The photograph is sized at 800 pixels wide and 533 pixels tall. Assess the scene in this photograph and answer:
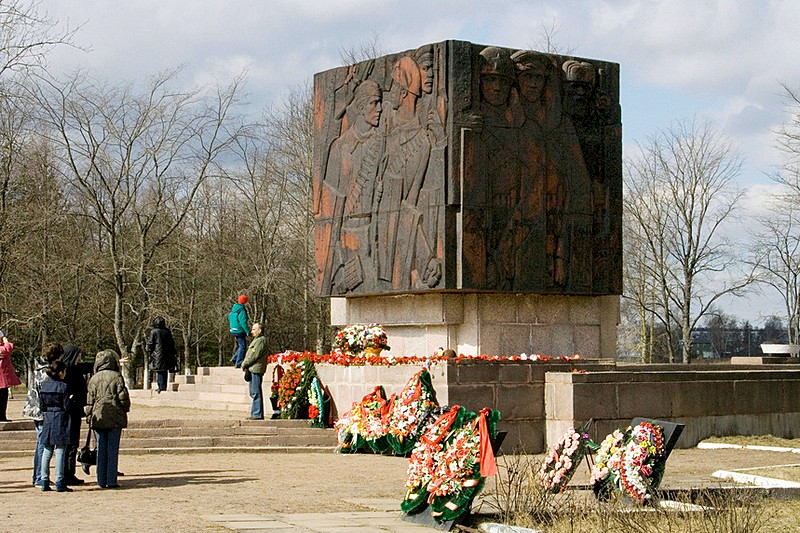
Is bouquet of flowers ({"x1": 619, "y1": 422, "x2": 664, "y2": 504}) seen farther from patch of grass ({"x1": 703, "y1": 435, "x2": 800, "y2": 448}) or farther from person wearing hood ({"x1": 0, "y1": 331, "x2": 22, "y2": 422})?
person wearing hood ({"x1": 0, "y1": 331, "x2": 22, "y2": 422})

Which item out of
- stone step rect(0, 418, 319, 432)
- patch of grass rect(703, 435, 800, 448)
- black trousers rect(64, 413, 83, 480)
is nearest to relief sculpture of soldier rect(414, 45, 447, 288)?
stone step rect(0, 418, 319, 432)

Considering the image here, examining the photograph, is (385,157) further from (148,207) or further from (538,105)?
(148,207)

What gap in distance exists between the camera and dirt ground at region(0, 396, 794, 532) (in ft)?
39.5

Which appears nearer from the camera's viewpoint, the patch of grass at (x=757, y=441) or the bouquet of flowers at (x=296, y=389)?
the patch of grass at (x=757, y=441)

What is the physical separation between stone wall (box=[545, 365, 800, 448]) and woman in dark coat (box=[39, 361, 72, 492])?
27.1 ft

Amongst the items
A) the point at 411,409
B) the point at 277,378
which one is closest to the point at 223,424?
the point at 277,378

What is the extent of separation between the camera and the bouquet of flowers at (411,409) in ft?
63.0

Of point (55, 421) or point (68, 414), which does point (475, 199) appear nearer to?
point (68, 414)

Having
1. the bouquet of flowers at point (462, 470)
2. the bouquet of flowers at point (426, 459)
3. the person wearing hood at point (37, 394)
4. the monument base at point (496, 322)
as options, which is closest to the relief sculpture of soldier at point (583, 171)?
the monument base at point (496, 322)

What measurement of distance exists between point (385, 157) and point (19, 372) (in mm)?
30744

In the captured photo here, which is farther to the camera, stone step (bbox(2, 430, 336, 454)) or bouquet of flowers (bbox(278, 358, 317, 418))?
bouquet of flowers (bbox(278, 358, 317, 418))

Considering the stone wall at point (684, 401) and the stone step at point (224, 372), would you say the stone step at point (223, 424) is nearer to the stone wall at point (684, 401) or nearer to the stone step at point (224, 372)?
the stone wall at point (684, 401)

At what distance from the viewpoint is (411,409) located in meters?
19.3

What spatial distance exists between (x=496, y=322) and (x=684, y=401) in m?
4.90
